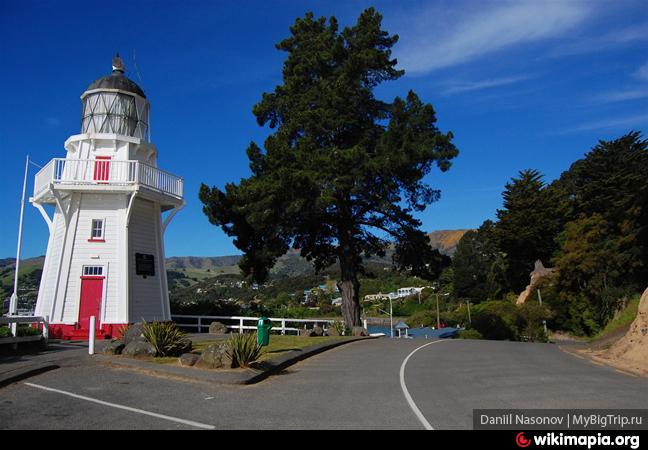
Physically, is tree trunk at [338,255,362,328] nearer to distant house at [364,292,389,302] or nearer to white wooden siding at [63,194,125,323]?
white wooden siding at [63,194,125,323]

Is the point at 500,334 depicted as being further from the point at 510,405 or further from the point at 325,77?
the point at 510,405

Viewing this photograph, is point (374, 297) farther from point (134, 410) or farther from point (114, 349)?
point (134, 410)

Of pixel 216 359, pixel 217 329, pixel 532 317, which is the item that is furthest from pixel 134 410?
pixel 532 317

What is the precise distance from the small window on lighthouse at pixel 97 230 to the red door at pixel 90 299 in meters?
1.82

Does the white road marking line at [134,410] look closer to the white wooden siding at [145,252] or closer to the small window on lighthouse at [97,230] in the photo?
the white wooden siding at [145,252]

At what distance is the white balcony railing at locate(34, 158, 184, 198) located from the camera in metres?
22.0

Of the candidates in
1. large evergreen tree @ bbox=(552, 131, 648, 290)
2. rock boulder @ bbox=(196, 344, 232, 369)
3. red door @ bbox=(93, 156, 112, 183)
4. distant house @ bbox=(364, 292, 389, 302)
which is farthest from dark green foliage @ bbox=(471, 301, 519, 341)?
distant house @ bbox=(364, 292, 389, 302)

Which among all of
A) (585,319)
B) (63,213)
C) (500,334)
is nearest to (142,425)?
(63,213)

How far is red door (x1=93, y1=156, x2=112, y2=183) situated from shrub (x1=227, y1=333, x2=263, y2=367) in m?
12.5

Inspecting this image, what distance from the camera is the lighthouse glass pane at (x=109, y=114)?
2406 centimetres

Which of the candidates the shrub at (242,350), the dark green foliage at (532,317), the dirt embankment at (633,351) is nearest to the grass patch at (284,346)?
the shrub at (242,350)

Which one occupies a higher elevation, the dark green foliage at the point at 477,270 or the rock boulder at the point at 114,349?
the dark green foliage at the point at 477,270

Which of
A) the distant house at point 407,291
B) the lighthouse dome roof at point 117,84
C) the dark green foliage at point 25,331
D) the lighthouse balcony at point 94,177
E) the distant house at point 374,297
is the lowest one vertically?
the dark green foliage at point 25,331

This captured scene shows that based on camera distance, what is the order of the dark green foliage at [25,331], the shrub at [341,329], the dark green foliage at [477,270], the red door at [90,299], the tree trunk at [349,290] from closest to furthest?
the dark green foliage at [25,331] → the red door at [90,299] → the shrub at [341,329] → the tree trunk at [349,290] → the dark green foliage at [477,270]
